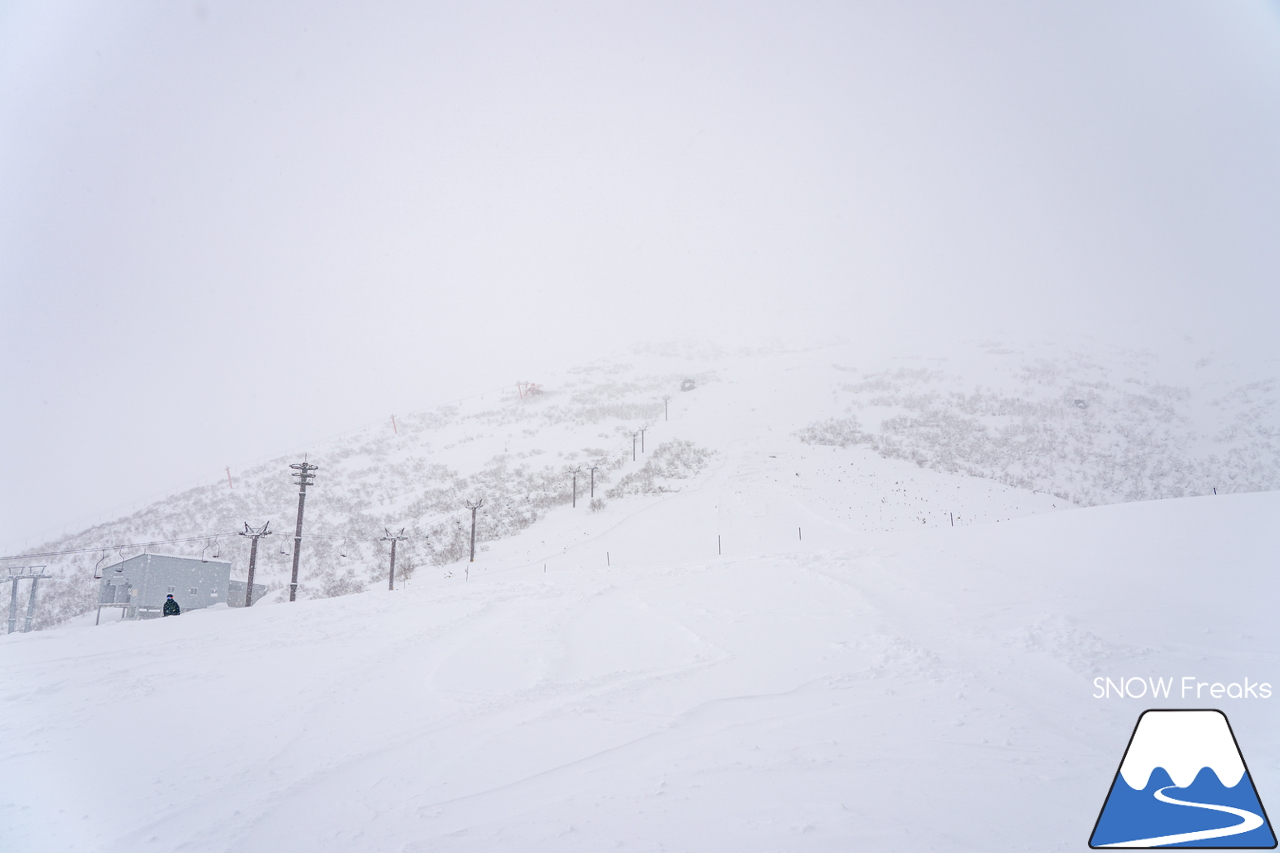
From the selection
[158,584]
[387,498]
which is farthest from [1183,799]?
[387,498]

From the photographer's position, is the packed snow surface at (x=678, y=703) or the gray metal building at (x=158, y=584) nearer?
the packed snow surface at (x=678, y=703)

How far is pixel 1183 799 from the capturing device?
4652 millimetres

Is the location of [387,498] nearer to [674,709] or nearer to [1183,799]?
[674,709]

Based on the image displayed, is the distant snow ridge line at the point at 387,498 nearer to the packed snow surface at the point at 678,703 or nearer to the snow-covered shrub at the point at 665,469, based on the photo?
the snow-covered shrub at the point at 665,469

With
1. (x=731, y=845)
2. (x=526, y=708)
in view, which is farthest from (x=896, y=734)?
(x=526, y=708)

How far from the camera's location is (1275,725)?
608cm

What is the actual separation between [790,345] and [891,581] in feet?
378

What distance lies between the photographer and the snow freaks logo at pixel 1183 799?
438cm

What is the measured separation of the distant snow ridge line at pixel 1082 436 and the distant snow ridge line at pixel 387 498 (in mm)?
19721

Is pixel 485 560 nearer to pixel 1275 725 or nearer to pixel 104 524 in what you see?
pixel 1275 725

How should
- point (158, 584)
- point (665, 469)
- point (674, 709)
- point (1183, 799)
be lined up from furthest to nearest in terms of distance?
point (665, 469) < point (158, 584) < point (674, 709) < point (1183, 799)

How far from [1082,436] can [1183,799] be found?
50.2 metres

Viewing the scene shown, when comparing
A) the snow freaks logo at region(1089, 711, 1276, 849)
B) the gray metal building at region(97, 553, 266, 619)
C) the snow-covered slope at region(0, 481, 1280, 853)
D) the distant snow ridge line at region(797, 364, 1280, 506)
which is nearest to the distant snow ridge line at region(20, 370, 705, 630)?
the gray metal building at region(97, 553, 266, 619)

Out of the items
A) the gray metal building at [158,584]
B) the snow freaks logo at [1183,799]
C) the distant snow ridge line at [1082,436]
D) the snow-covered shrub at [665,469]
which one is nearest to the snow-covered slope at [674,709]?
the snow freaks logo at [1183,799]
